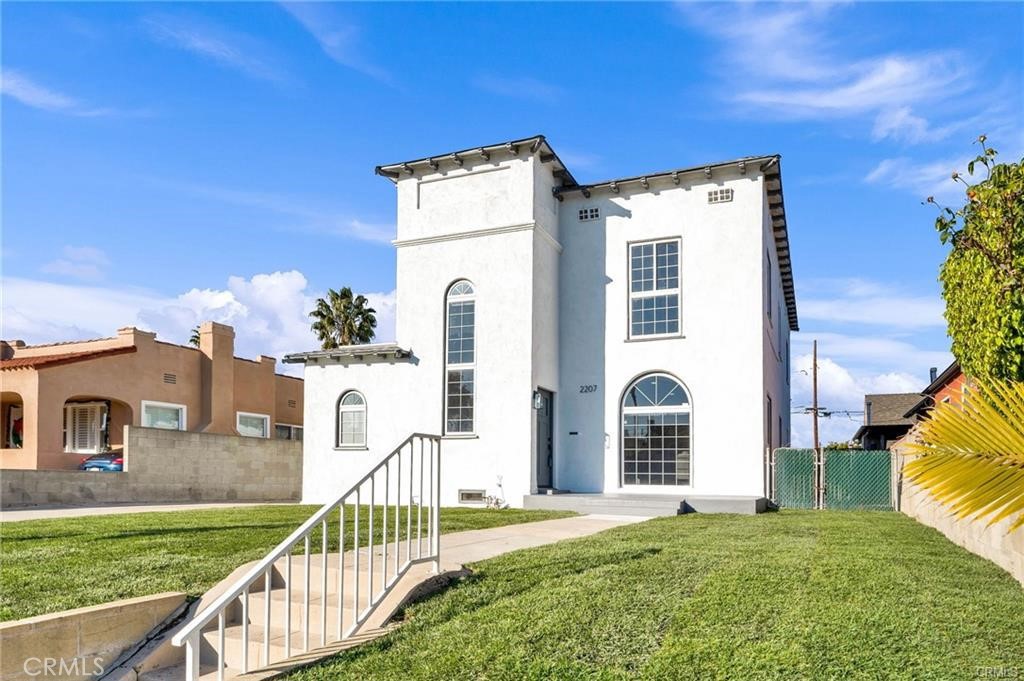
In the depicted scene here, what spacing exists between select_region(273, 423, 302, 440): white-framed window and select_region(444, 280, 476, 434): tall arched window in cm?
1574

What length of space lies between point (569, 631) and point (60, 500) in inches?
695

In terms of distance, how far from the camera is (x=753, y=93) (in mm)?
11234

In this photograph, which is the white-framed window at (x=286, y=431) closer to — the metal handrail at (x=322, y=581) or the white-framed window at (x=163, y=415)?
the white-framed window at (x=163, y=415)

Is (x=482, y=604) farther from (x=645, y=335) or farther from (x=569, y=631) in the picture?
(x=645, y=335)

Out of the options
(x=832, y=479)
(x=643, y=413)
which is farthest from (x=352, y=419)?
(x=832, y=479)

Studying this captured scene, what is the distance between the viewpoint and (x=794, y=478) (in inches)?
648

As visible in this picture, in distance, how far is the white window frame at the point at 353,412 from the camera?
62.1ft

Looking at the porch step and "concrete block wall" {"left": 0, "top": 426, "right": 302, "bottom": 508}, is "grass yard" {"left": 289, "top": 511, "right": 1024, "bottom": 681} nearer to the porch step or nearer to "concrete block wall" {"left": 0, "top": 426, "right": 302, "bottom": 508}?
the porch step

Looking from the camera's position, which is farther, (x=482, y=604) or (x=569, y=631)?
(x=482, y=604)

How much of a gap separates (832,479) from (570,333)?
22.4ft

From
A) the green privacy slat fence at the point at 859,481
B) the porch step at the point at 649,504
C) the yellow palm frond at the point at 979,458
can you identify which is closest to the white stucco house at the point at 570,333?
the porch step at the point at 649,504

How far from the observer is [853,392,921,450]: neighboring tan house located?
1580 inches

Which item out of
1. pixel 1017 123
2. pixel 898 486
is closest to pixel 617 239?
pixel 898 486

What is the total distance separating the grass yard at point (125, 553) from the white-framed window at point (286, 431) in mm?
18279
